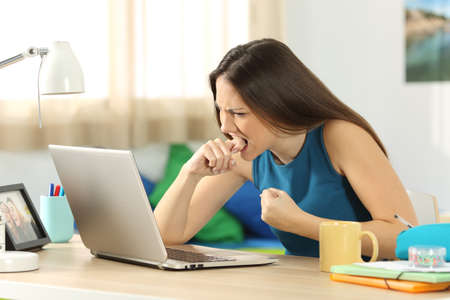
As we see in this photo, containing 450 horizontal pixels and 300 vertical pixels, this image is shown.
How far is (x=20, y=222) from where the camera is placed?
1.84m

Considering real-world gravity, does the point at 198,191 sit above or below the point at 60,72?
below

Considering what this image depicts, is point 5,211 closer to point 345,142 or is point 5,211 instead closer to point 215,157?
point 215,157

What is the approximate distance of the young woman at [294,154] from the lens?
1.74m

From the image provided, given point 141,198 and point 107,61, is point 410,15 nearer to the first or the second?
point 107,61

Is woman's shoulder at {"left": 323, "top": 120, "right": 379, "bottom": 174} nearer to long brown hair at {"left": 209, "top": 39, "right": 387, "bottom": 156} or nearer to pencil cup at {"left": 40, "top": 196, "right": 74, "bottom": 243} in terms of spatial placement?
long brown hair at {"left": 209, "top": 39, "right": 387, "bottom": 156}

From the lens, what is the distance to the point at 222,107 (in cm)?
183

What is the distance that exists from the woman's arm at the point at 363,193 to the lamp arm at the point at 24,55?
59cm

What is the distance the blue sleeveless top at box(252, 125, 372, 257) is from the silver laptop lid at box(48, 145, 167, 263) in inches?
17.8

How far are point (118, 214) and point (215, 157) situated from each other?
1.02ft

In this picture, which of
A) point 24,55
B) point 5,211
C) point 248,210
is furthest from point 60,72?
point 248,210

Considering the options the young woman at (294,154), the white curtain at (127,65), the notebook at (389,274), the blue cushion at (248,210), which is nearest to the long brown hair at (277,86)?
the young woman at (294,154)

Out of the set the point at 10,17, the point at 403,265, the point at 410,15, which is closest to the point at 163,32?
the point at 10,17

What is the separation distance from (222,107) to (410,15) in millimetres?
2448

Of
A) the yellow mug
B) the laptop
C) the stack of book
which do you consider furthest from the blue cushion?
the stack of book
